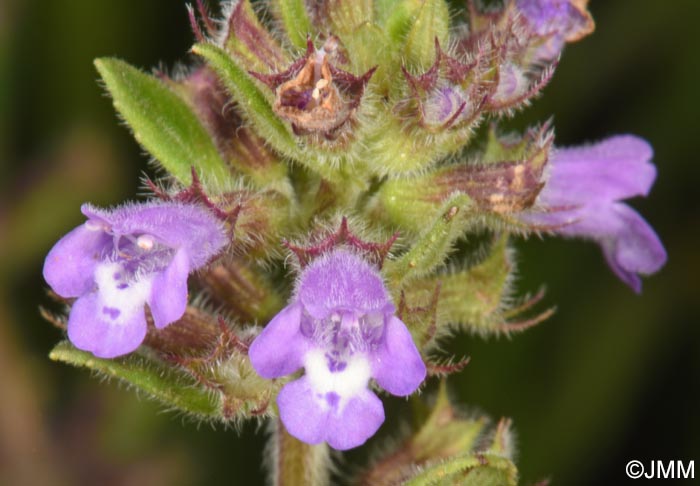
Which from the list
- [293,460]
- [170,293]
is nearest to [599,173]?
[293,460]

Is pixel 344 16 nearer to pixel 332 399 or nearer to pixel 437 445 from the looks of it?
pixel 332 399

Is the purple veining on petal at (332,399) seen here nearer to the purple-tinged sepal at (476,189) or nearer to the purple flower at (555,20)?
the purple-tinged sepal at (476,189)

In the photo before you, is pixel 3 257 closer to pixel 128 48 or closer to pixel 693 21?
pixel 128 48

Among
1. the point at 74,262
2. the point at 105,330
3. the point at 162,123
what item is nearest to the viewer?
the point at 105,330

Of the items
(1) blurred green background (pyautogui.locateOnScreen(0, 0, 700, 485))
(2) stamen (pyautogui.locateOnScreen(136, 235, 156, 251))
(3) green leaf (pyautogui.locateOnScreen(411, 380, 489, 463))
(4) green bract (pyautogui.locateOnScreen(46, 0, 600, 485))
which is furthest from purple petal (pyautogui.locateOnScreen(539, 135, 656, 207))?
(1) blurred green background (pyautogui.locateOnScreen(0, 0, 700, 485))

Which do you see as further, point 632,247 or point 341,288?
point 632,247
